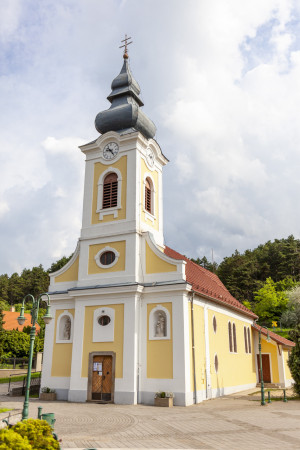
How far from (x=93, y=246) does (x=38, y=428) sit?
1642 centimetres

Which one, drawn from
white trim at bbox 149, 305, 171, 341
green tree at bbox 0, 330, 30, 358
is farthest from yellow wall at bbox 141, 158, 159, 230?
green tree at bbox 0, 330, 30, 358

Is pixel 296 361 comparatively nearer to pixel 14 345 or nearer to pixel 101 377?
pixel 101 377

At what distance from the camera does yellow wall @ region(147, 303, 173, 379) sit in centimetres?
1962

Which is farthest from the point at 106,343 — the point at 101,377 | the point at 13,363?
the point at 13,363

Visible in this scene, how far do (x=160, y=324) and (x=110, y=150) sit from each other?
11.1 meters

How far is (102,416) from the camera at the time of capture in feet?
50.5

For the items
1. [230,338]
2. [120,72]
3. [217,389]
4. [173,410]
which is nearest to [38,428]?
[173,410]

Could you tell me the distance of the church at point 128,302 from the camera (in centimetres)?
1994

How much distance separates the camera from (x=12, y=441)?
6348 millimetres

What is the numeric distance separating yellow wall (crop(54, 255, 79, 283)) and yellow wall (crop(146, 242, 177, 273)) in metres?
4.81

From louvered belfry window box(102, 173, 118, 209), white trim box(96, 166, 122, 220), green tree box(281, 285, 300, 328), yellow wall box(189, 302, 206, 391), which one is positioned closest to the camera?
yellow wall box(189, 302, 206, 391)

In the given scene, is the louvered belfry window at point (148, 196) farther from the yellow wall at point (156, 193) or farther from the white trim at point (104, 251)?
the white trim at point (104, 251)

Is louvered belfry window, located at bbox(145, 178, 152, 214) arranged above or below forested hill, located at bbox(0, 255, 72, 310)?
below

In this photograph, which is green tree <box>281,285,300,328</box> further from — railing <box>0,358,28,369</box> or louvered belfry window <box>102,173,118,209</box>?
louvered belfry window <box>102,173,118,209</box>
